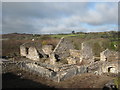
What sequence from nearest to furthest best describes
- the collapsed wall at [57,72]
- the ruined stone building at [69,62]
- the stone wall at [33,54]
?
the collapsed wall at [57,72] → the ruined stone building at [69,62] → the stone wall at [33,54]

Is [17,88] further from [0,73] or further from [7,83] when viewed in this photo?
[0,73]

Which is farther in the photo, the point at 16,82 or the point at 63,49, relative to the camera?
the point at 63,49

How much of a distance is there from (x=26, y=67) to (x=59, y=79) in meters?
4.74

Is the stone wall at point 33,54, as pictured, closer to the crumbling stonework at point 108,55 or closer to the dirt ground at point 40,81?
the dirt ground at point 40,81

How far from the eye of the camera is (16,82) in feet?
34.6

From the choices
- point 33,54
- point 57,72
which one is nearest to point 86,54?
point 57,72

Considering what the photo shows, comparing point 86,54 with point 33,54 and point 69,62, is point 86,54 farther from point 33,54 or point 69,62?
point 33,54

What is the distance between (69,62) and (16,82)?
874 centimetres

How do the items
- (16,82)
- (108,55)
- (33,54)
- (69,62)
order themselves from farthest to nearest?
(33,54), (108,55), (69,62), (16,82)

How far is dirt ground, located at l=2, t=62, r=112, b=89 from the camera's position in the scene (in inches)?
400

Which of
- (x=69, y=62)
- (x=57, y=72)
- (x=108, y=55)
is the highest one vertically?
(x=108, y=55)

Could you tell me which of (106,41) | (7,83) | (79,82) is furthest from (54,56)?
(106,41)

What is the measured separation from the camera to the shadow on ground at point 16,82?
9.83m

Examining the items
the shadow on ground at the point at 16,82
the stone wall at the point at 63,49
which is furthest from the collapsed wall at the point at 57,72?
the stone wall at the point at 63,49
